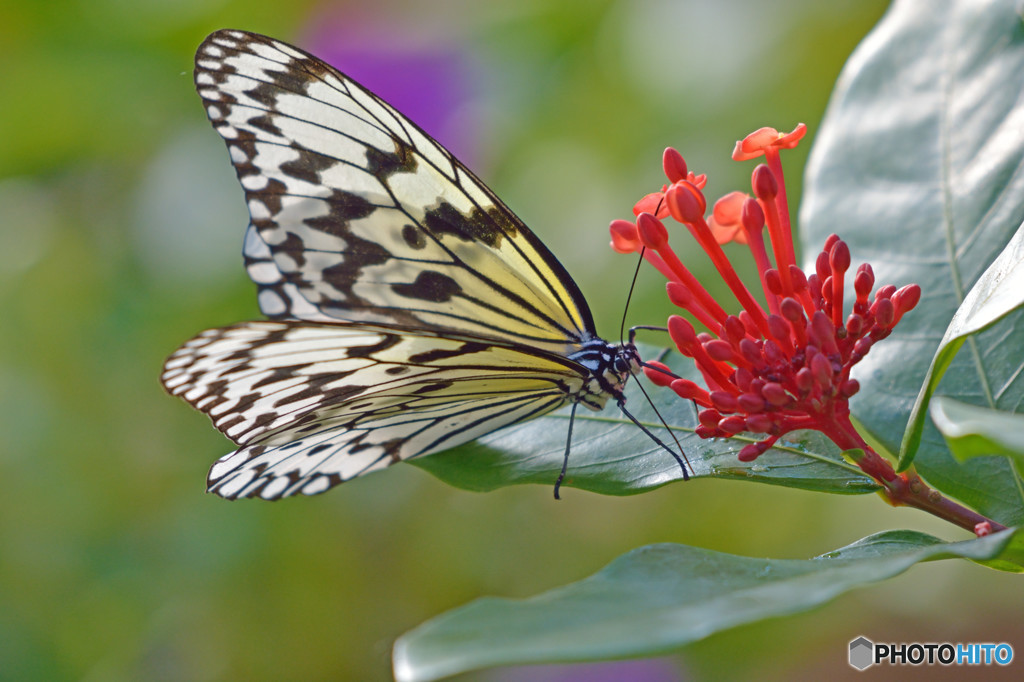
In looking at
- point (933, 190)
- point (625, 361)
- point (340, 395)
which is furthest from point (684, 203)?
point (340, 395)

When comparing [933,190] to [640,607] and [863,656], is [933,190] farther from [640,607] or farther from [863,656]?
[640,607]

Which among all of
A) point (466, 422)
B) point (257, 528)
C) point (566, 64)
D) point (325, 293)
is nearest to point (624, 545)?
point (257, 528)

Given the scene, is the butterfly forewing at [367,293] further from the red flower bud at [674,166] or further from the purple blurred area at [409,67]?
the purple blurred area at [409,67]

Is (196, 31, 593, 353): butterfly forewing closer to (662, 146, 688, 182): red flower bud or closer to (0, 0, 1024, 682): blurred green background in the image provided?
(662, 146, 688, 182): red flower bud

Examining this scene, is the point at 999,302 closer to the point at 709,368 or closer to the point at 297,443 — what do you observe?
the point at 709,368

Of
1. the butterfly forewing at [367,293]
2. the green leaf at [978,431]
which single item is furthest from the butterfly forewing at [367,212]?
the green leaf at [978,431]
